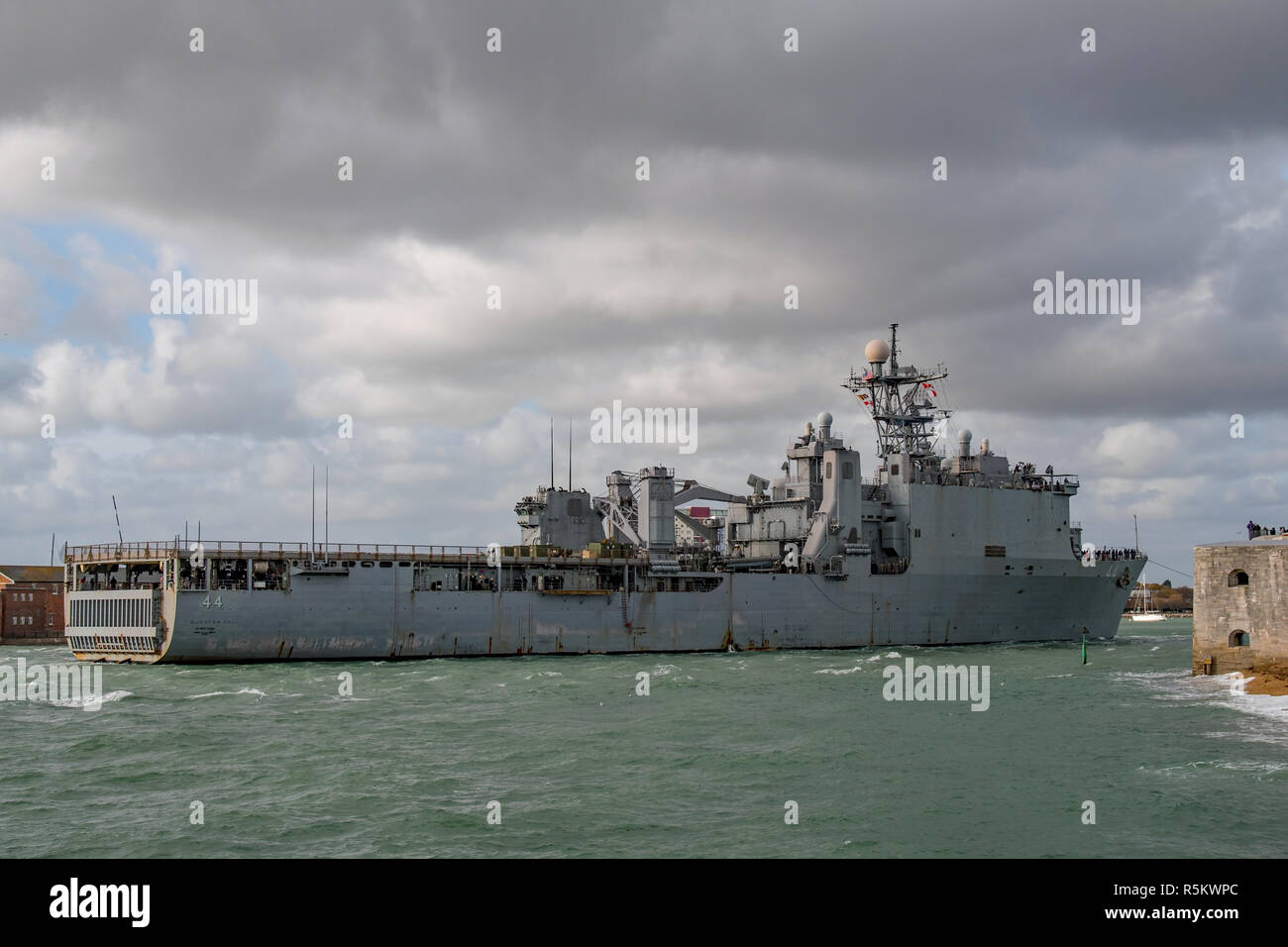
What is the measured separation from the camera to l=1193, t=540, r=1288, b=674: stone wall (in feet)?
104

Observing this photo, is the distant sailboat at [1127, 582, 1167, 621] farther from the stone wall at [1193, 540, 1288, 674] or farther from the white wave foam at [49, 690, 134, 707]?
the white wave foam at [49, 690, 134, 707]

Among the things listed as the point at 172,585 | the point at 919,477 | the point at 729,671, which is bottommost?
the point at 729,671

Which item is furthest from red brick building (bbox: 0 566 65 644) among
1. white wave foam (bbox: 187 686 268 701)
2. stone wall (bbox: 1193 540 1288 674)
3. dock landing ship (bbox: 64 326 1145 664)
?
stone wall (bbox: 1193 540 1288 674)

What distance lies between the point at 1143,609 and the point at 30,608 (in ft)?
426

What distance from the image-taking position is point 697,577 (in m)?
50.0

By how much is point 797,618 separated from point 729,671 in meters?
11.1

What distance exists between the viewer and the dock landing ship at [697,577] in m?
42.2

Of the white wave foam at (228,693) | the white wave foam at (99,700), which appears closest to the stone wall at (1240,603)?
the white wave foam at (228,693)

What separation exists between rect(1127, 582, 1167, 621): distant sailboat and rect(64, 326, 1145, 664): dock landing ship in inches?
3369

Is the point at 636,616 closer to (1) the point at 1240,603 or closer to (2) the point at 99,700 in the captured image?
(2) the point at 99,700
